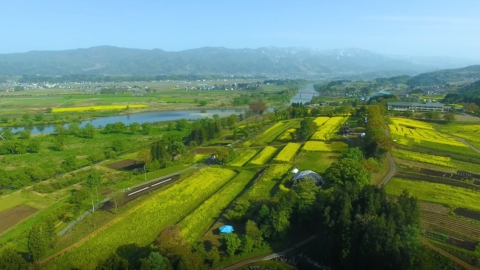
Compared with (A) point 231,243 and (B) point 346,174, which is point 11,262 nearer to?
(A) point 231,243

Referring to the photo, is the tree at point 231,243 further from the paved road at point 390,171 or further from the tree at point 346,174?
the paved road at point 390,171

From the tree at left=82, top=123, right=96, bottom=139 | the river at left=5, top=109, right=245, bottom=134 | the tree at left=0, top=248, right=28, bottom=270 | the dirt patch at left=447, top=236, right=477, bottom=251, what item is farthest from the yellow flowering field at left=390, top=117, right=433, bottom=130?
the tree at left=0, top=248, right=28, bottom=270

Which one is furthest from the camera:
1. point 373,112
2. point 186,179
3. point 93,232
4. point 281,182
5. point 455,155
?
point 373,112

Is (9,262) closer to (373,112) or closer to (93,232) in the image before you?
(93,232)

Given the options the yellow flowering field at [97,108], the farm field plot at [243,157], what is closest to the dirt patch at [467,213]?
the farm field plot at [243,157]

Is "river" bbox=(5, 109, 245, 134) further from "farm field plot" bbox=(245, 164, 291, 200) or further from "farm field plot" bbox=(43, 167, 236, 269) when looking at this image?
"farm field plot" bbox=(245, 164, 291, 200)

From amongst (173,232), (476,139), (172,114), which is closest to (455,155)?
(476,139)
